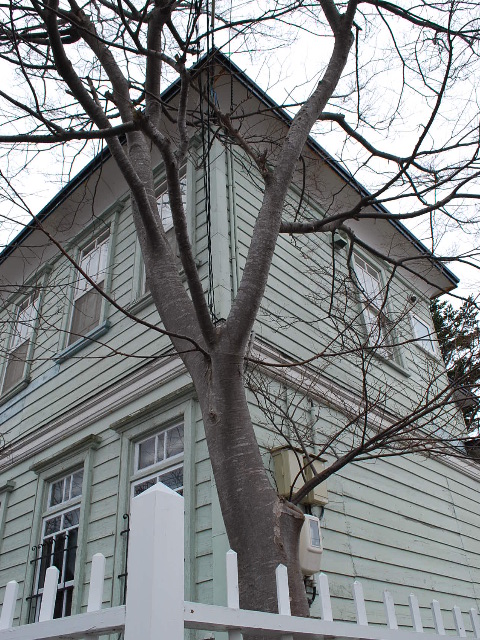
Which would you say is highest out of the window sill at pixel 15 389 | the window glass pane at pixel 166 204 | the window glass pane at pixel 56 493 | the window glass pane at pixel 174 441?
the window glass pane at pixel 166 204

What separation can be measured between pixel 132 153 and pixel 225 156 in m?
2.85

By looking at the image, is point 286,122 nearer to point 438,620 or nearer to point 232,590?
point 438,620

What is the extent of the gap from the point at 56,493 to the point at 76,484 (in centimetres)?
45

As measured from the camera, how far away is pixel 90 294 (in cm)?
855

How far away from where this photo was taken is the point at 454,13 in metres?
4.45

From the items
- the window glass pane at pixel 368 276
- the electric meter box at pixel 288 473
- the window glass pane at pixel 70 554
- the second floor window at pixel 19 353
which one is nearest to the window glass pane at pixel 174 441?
the electric meter box at pixel 288 473

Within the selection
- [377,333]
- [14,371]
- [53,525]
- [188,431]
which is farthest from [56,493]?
[377,333]

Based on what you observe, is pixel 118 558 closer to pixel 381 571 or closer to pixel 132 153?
pixel 381 571

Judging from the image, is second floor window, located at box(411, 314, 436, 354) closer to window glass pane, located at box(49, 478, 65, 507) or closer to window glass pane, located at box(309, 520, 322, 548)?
window glass pane, located at box(309, 520, 322, 548)

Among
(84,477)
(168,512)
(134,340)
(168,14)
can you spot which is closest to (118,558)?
(84,477)

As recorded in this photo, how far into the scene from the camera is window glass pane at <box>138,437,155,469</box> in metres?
5.78

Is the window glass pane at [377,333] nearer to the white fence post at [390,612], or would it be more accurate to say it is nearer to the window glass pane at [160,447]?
the white fence post at [390,612]

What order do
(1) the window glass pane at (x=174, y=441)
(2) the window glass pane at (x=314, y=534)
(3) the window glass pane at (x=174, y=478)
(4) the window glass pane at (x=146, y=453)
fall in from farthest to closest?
(4) the window glass pane at (x=146, y=453), (1) the window glass pane at (x=174, y=441), (3) the window glass pane at (x=174, y=478), (2) the window glass pane at (x=314, y=534)

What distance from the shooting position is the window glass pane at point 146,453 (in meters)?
5.78
